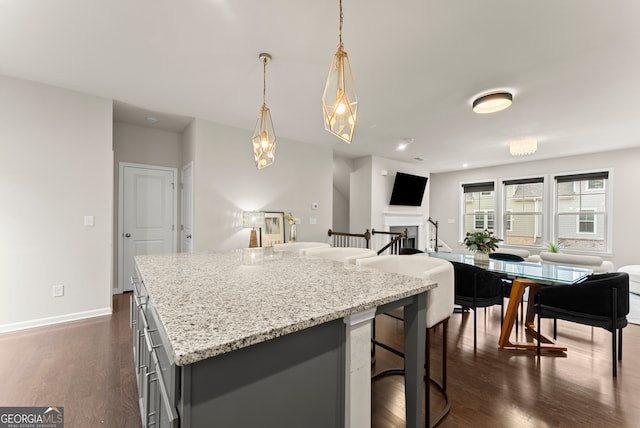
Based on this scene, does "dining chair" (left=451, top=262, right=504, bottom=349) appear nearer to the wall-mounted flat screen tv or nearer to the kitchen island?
the kitchen island

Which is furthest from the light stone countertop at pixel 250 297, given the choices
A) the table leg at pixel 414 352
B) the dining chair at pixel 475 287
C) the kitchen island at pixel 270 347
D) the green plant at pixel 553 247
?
the green plant at pixel 553 247

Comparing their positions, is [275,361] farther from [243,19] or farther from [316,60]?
[316,60]

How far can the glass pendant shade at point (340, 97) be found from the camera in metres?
1.60

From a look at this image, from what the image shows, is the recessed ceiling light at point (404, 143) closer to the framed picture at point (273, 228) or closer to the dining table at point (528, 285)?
the framed picture at point (273, 228)

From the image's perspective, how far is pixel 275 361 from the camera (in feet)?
2.88

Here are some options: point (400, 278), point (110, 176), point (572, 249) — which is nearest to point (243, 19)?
point (400, 278)

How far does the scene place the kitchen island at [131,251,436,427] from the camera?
0.75 metres

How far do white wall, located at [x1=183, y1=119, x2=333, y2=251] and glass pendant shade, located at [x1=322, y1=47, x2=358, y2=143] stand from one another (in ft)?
9.59

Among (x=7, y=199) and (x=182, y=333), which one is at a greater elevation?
(x=7, y=199)

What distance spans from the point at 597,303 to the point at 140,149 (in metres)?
5.88

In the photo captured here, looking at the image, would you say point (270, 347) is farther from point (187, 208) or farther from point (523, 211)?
point (523, 211)

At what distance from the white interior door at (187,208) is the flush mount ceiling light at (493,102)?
155 inches

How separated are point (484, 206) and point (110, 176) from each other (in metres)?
8.34

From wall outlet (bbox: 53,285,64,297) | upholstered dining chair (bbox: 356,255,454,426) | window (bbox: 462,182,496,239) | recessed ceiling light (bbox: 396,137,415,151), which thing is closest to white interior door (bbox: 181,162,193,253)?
wall outlet (bbox: 53,285,64,297)
